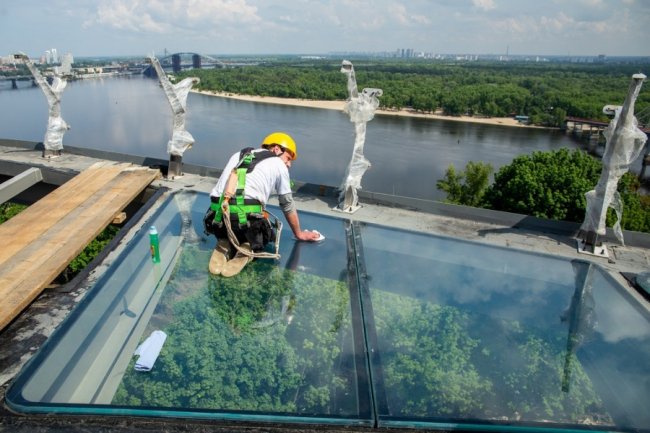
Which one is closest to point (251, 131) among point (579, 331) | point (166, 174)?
point (166, 174)

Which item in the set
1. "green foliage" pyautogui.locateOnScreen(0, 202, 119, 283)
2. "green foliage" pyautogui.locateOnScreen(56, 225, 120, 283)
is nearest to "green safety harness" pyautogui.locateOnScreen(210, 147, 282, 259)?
"green foliage" pyautogui.locateOnScreen(0, 202, 119, 283)

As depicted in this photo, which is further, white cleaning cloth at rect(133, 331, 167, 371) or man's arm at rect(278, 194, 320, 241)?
man's arm at rect(278, 194, 320, 241)

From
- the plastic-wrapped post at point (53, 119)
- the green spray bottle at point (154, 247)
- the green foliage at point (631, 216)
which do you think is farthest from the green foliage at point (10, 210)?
the green foliage at point (631, 216)

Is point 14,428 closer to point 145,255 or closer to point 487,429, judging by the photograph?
point 145,255

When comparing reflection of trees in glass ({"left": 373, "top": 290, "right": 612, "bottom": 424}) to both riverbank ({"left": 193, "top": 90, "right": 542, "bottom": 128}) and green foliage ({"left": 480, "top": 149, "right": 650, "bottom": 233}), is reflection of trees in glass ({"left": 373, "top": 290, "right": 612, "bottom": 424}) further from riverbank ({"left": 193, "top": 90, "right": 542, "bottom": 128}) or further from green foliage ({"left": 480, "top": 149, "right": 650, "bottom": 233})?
riverbank ({"left": 193, "top": 90, "right": 542, "bottom": 128})

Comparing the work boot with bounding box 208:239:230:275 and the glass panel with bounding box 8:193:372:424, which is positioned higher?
the work boot with bounding box 208:239:230:275

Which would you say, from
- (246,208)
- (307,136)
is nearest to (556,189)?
(246,208)
